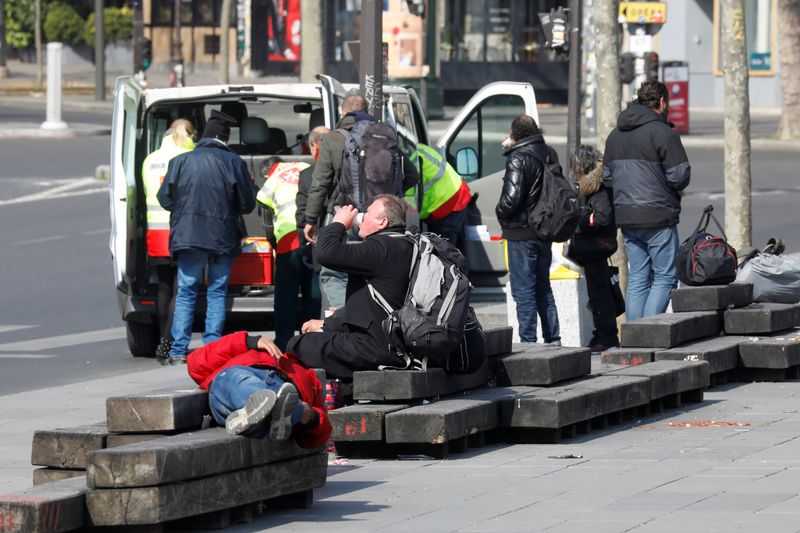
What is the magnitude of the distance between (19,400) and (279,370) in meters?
4.00

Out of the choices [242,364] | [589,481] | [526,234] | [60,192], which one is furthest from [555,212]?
[60,192]

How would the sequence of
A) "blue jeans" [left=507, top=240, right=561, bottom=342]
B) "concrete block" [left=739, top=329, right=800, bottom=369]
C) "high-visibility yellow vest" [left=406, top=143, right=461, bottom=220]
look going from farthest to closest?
1. "high-visibility yellow vest" [left=406, top=143, right=461, bottom=220]
2. "blue jeans" [left=507, top=240, right=561, bottom=342]
3. "concrete block" [left=739, top=329, right=800, bottom=369]

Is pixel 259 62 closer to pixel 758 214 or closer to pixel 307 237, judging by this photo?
pixel 758 214

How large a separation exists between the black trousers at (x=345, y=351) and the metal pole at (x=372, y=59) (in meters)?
3.64

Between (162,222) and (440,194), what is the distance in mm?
2254

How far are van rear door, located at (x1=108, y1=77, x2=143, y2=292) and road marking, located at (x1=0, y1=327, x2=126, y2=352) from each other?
117cm

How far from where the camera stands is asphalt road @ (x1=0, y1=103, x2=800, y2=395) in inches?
517

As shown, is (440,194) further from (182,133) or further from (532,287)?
(182,133)

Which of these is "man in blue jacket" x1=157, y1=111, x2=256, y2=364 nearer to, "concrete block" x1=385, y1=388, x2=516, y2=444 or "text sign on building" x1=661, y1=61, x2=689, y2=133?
"concrete block" x1=385, y1=388, x2=516, y2=444

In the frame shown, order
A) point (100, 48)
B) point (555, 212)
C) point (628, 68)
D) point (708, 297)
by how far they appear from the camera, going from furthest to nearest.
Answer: point (100, 48)
point (628, 68)
point (555, 212)
point (708, 297)

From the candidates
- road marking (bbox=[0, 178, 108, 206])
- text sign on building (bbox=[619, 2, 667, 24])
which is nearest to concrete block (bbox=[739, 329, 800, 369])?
road marking (bbox=[0, 178, 108, 206])

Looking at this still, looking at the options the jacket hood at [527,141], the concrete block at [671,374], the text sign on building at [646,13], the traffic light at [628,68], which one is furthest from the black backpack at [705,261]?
the text sign on building at [646,13]

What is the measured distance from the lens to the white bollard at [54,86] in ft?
115

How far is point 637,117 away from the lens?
469 inches
